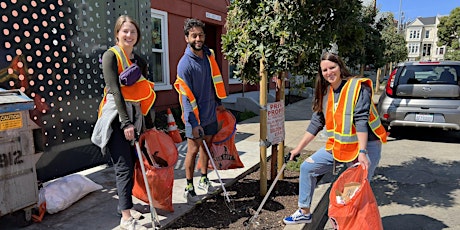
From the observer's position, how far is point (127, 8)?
4.50 metres

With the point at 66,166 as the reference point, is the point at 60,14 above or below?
above

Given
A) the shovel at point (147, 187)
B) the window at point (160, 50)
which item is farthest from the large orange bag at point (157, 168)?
the window at point (160, 50)

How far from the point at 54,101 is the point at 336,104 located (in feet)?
10.1

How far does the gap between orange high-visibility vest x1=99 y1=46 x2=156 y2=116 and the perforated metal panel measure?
1.15 m

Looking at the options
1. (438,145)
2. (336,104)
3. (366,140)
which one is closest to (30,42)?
(336,104)

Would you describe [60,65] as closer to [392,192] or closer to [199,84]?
[199,84]

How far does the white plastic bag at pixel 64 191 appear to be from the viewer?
3109 millimetres

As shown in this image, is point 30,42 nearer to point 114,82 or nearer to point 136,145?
point 114,82

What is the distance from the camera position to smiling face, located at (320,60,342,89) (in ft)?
8.94

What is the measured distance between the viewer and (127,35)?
107 inches

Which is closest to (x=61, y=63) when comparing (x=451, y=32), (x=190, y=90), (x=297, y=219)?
(x=190, y=90)

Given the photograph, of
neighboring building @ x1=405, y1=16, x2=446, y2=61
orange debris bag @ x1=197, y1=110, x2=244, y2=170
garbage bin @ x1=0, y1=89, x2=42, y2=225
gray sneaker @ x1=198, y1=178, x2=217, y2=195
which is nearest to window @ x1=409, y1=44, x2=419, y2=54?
neighboring building @ x1=405, y1=16, x2=446, y2=61

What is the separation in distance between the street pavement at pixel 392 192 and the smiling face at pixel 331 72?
137 centimetres

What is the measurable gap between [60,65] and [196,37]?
5.62 ft
